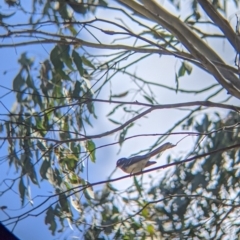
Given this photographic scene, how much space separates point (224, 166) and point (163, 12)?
6.18 ft

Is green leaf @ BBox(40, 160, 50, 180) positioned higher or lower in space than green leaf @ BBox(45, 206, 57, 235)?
higher

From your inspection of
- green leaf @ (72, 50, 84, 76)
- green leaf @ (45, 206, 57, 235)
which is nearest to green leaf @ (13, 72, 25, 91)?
green leaf @ (72, 50, 84, 76)

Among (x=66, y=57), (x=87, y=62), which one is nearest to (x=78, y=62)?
(x=66, y=57)

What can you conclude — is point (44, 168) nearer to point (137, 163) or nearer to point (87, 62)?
point (87, 62)

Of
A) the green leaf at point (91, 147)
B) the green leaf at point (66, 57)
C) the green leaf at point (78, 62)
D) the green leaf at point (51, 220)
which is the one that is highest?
the green leaf at point (66, 57)

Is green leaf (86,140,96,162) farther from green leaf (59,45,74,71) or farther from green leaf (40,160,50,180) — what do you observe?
green leaf (59,45,74,71)

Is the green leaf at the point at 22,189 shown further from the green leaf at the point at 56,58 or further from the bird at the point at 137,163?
the green leaf at the point at 56,58

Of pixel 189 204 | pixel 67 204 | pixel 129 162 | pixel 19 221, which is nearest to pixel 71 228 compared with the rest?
pixel 67 204

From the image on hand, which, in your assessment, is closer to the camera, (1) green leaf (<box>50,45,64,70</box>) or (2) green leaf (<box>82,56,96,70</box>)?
(1) green leaf (<box>50,45,64,70</box>)

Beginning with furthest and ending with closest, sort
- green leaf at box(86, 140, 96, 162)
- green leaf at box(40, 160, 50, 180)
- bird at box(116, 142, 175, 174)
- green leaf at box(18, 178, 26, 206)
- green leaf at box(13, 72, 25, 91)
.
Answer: green leaf at box(13, 72, 25, 91)
green leaf at box(40, 160, 50, 180)
green leaf at box(18, 178, 26, 206)
green leaf at box(86, 140, 96, 162)
bird at box(116, 142, 175, 174)

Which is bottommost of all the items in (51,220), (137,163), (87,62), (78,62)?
(51,220)

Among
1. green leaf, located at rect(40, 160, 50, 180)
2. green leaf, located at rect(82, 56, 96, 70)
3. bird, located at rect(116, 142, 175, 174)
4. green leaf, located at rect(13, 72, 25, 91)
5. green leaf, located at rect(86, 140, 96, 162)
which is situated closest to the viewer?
bird, located at rect(116, 142, 175, 174)

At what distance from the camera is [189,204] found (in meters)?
5.09

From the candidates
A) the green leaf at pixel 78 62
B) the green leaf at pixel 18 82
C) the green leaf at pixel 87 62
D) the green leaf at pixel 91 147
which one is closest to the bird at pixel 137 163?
the green leaf at pixel 91 147
